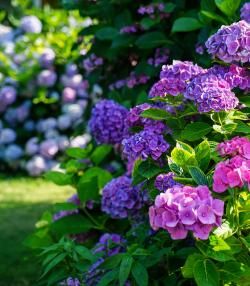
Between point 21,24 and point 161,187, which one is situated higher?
point 161,187

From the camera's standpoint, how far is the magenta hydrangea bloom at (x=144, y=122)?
8.73 ft

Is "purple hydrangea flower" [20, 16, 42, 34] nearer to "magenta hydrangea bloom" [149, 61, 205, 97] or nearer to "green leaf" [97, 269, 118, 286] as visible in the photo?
"magenta hydrangea bloom" [149, 61, 205, 97]

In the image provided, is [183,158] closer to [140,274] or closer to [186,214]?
[186,214]

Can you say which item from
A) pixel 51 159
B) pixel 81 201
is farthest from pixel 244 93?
pixel 51 159

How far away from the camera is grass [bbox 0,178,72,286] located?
4.30 metres

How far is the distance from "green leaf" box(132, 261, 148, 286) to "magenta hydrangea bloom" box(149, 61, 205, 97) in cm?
57

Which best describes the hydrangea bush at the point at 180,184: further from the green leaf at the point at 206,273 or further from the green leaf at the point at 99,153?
the green leaf at the point at 99,153

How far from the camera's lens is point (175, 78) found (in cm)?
249

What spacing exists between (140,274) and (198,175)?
463 mm

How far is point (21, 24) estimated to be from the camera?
8.32 meters

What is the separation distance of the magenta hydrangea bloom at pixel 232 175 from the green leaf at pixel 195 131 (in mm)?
462

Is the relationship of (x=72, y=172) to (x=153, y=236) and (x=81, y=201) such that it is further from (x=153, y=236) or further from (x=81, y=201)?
(x=153, y=236)

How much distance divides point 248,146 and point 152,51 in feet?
5.86

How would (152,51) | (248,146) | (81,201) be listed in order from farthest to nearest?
(152,51) < (81,201) < (248,146)
